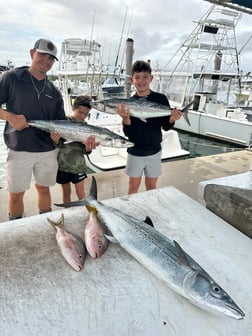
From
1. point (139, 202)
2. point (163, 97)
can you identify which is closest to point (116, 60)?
point (163, 97)

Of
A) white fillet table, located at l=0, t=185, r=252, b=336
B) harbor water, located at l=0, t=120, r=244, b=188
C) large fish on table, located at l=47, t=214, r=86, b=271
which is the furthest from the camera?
harbor water, located at l=0, t=120, r=244, b=188

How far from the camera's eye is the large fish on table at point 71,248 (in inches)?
51.7

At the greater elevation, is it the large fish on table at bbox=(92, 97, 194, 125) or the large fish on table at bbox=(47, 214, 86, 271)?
the large fish on table at bbox=(92, 97, 194, 125)

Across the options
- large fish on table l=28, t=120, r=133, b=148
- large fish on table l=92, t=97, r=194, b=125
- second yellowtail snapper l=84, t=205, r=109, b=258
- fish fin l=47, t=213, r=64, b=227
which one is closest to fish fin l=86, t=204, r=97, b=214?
second yellowtail snapper l=84, t=205, r=109, b=258

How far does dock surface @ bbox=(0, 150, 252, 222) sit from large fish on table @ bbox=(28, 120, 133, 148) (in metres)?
1.37

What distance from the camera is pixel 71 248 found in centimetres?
136

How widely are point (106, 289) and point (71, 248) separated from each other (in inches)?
11.3

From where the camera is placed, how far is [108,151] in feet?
22.4

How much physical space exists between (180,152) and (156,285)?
6599 mm

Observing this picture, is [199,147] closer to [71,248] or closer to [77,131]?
[77,131]

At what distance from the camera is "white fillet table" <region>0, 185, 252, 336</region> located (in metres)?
1.05

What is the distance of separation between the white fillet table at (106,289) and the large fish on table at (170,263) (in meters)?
0.06

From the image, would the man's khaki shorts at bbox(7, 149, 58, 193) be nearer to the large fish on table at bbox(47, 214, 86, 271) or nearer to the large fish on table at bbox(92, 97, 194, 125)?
the large fish on table at bbox(92, 97, 194, 125)

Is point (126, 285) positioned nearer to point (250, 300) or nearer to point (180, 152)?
point (250, 300)
